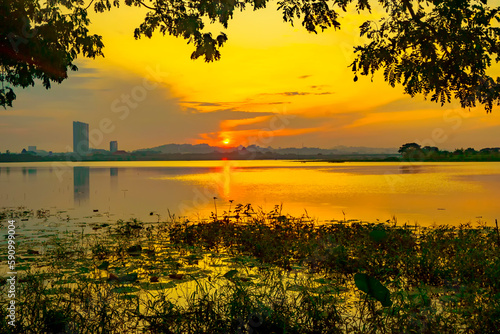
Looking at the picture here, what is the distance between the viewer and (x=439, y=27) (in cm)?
1242

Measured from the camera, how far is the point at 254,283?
26.8 feet

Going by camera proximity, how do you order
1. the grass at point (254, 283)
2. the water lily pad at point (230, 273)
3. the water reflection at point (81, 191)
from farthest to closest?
the water reflection at point (81, 191), the water lily pad at point (230, 273), the grass at point (254, 283)

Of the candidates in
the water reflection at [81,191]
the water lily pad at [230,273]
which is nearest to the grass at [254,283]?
the water lily pad at [230,273]

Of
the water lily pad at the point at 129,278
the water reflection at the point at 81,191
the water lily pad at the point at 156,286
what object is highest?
the water lily pad at the point at 129,278

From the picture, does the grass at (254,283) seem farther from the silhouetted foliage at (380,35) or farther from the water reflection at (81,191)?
the water reflection at (81,191)

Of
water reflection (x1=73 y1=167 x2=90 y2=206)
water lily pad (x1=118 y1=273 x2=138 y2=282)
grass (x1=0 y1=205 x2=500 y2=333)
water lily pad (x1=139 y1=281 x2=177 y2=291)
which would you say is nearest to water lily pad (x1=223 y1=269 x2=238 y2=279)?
grass (x1=0 y1=205 x2=500 y2=333)

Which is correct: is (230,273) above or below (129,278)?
above

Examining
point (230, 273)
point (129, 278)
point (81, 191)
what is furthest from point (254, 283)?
point (81, 191)

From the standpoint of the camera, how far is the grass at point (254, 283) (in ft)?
19.7

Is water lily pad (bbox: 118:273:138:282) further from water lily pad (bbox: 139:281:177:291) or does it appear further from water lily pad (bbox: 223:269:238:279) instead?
water lily pad (bbox: 223:269:238:279)

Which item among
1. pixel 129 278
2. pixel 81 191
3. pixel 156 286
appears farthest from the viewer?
pixel 81 191

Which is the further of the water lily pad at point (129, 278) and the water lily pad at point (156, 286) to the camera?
the water lily pad at point (129, 278)

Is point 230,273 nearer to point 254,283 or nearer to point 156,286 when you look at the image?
point 254,283

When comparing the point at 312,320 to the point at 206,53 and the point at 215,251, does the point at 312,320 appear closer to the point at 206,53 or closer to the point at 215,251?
the point at 215,251
